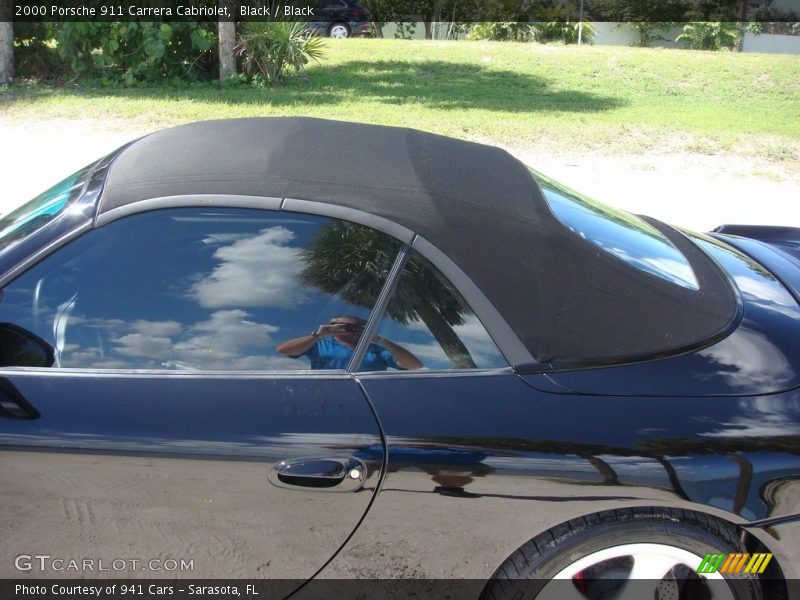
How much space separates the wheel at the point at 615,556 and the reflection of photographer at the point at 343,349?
0.59m

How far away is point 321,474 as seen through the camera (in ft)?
6.89

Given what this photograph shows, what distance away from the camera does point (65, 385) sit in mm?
2229

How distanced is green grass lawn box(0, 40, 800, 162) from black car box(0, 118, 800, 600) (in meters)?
8.13

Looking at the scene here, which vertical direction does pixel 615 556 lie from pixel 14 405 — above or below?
below

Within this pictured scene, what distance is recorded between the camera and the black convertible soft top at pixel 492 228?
229cm

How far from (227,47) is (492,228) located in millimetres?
12180

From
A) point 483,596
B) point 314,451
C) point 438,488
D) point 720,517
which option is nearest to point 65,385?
point 314,451

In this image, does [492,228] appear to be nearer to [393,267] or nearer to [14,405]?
[393,267]

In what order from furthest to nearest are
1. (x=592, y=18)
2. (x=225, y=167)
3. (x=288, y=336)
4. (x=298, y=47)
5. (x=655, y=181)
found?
1. (x=592, y=18)
2. (x=298, y=47)
3. (x=655, y=181)
4. (x=225, y=167)
5. (x=288, y=336)

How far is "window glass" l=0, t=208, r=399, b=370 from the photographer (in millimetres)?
2299

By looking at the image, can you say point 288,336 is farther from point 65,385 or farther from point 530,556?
point 530,556

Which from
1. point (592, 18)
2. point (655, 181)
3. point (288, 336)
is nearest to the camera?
point (288, 336)

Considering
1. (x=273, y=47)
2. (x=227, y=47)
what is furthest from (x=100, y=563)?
(x=227, y=47)

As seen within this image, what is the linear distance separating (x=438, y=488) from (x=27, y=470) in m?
1.06
